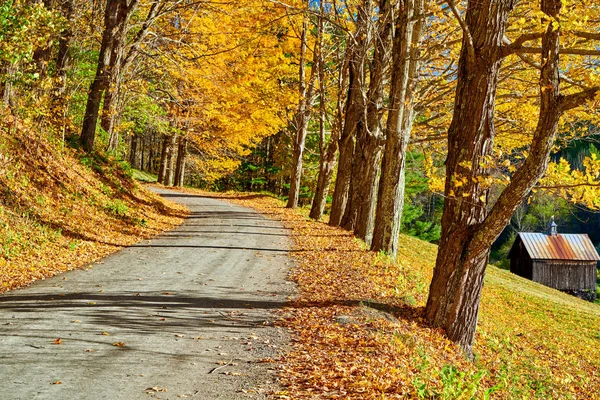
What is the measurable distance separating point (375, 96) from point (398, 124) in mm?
3238

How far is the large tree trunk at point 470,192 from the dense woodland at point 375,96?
2 cm

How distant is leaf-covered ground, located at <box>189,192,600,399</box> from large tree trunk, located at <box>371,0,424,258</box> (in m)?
0.91

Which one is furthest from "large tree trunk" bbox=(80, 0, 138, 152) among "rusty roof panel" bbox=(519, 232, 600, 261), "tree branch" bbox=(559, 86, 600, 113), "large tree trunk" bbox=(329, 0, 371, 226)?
"rusty roof panel" bbox=(519, 232, 600, 261)

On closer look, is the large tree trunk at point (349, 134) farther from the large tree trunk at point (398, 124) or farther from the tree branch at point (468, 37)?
the tree branch at point (468, 37)

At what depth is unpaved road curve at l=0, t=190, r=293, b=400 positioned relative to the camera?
5.35 meters

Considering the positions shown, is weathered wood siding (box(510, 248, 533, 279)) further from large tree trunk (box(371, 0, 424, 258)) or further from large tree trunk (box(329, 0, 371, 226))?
large tree trunk (box(371, 0, 424, 258))

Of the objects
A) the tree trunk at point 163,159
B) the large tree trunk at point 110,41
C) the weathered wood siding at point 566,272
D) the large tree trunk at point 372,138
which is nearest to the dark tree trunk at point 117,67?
the large tree trunk at point 110,41

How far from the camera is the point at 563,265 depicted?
46344mm

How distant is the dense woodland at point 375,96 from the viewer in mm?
7859

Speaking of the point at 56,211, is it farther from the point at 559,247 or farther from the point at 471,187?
the point at 559,247

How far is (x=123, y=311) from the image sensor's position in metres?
7.94

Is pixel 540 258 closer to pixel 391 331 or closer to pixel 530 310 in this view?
pixel 530 310

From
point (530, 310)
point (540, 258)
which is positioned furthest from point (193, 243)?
point (540, 258)

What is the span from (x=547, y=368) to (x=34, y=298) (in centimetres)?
960
